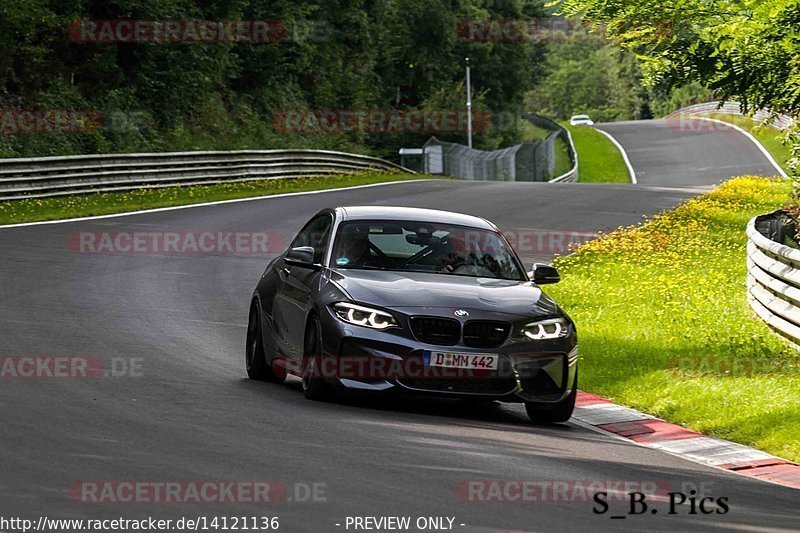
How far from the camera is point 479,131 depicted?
8750 centimetres

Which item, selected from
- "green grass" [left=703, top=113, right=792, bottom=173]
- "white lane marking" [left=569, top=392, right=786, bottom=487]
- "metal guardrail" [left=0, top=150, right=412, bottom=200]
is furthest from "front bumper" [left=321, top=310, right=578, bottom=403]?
"green grass" [left=703, top=113, right=792, bottom=173]

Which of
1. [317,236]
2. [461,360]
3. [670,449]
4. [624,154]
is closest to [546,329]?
[461,360]

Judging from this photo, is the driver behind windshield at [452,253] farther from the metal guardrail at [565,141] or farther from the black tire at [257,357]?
the metal guardrail at [565,141]

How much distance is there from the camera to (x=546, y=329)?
10.5m

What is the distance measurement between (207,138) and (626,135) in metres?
48.4

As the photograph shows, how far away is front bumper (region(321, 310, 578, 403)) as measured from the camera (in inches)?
396

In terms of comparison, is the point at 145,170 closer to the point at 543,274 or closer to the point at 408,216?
the point at 408,216

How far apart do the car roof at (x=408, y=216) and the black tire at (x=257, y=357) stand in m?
1.31

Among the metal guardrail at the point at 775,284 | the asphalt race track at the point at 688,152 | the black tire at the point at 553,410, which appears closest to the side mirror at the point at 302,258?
the black tire at the point at 553,410

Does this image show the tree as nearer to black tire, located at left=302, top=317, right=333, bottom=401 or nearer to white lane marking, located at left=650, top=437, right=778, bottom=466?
white lane marking, located at left=650, top=437, right=778, bottom=466

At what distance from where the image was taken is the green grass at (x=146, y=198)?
95.8 ft

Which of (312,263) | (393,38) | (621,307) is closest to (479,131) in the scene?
(393,38)

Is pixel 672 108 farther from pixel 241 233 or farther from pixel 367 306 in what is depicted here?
pixel 367 306

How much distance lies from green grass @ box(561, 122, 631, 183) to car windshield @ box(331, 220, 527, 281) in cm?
5781
